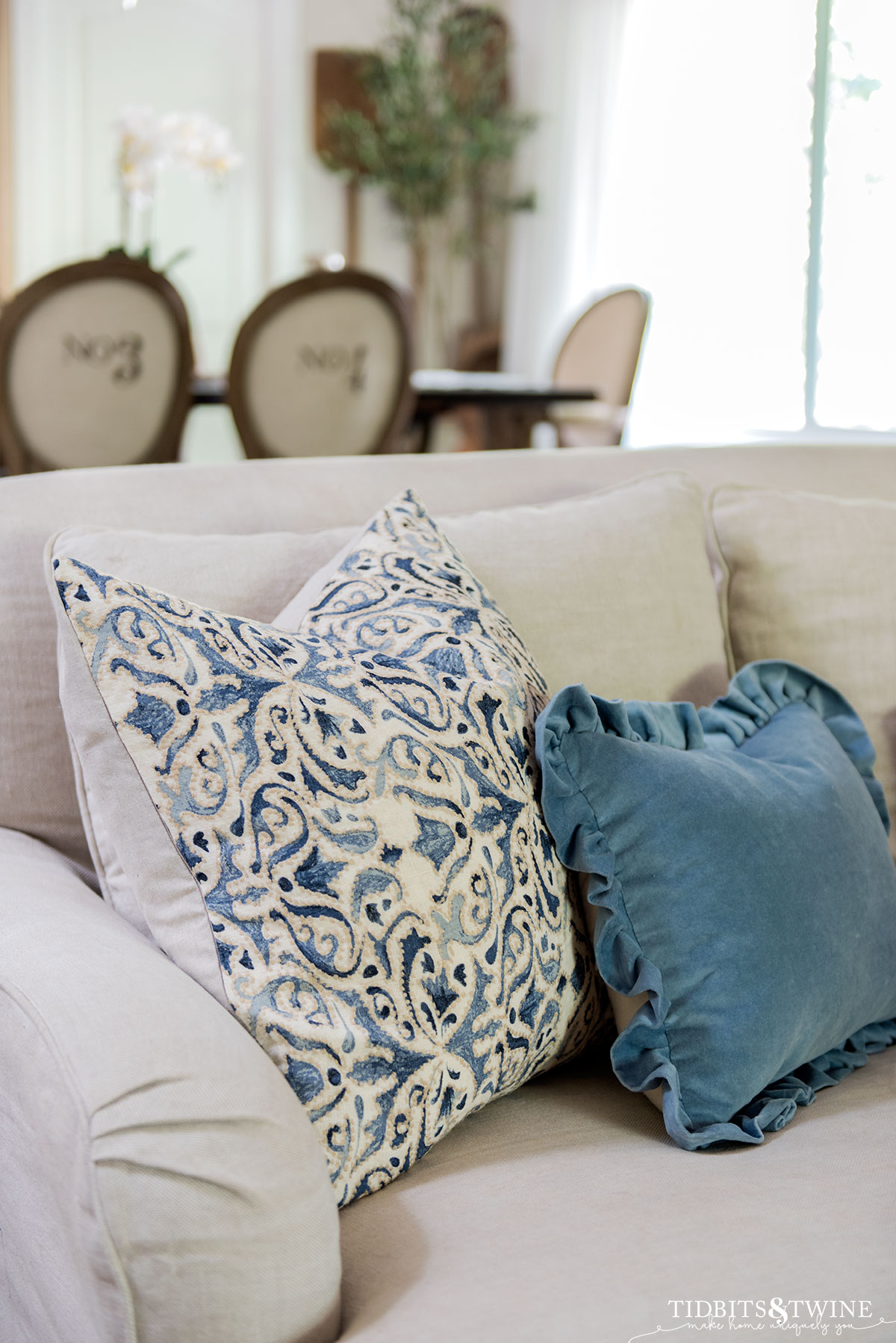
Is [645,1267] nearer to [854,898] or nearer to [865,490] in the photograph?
[854,898]

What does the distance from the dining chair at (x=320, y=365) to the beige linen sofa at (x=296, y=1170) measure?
5.44 feet

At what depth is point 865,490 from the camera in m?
1.34

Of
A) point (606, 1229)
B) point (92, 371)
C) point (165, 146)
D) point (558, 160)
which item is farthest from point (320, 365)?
point (558, 160)

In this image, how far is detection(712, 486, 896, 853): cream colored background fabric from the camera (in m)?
1.13

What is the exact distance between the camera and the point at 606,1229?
67 centimetres

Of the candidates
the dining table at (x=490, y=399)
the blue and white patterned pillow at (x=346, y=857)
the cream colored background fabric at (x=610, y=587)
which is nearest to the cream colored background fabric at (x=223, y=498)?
the cream colored background fabric at (x=610, y=587)

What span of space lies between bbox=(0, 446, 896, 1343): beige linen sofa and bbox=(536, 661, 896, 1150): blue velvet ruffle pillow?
42mm

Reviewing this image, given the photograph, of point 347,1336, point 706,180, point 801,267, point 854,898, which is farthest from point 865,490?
point 706,180

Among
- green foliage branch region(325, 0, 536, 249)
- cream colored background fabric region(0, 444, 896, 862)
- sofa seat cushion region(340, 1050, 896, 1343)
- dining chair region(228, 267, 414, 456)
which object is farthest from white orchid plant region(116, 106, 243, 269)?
sofa seat cushion region(340, 1050, 896, 1343)

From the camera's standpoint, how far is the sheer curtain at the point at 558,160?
477 centimetres

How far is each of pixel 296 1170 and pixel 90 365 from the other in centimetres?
220

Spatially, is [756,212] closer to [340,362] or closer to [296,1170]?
[340,362]

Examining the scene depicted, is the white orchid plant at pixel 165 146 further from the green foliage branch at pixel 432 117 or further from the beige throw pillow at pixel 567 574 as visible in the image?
the beige throw pillow at pixel 567 574

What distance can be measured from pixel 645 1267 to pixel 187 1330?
24 centimetres
